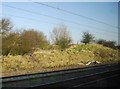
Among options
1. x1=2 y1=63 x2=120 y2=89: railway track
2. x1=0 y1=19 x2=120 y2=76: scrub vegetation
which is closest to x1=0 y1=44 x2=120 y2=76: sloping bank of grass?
x1=0 y1=19 x2=120 y2=76: scrub vegetation

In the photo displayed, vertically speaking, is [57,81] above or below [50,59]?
below

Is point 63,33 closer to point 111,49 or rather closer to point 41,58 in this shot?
point 41,58

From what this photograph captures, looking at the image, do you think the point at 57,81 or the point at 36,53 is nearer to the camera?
the point at 57,81

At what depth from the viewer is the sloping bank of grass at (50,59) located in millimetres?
27094

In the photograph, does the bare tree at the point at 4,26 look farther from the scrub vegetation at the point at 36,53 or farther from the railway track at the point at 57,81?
the railway track at the point at 57,81

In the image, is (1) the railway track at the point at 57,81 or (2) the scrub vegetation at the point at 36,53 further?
(2) the scrub vegetation at the point at 36,53

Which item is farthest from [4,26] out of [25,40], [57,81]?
[57,81]

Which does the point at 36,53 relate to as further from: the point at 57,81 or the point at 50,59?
the point at 57,81

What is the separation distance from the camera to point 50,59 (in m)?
38.0

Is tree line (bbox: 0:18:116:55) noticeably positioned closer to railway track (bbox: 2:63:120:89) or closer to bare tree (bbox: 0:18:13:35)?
bare tree (bbox: 0:18:13:35)

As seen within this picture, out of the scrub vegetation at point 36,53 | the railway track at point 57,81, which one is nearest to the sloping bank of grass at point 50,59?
the scrub vegetation at point 36,53

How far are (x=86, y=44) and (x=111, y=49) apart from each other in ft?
24.8

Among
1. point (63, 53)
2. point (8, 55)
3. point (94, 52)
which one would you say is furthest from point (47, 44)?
point (94, 52)

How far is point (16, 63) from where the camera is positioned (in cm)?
2881
